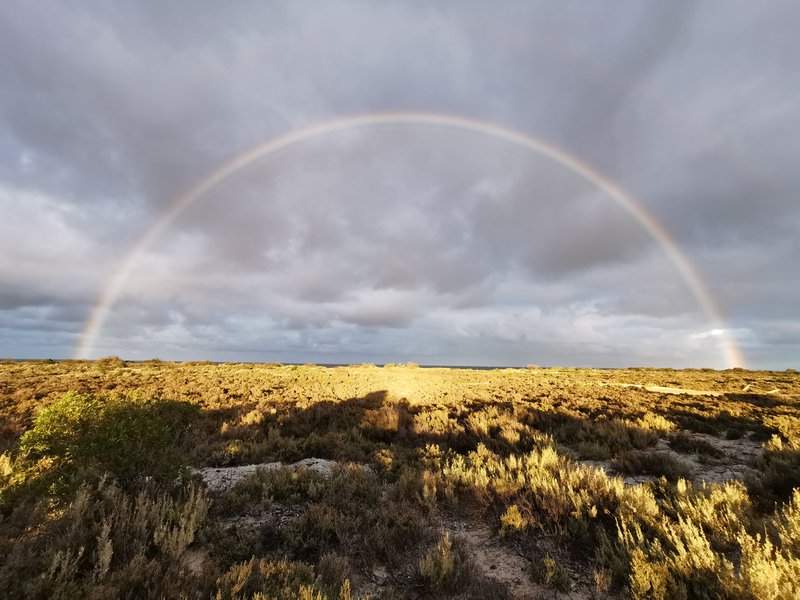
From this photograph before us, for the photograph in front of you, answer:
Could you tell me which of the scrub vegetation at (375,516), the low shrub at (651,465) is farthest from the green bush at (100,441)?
the low shrub at (651,465)

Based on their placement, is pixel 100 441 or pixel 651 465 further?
pixel 651 465


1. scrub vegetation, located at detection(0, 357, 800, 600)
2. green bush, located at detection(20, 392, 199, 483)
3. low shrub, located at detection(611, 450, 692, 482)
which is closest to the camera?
scrub vegetation, located at detection(0, 357, 800, 600)

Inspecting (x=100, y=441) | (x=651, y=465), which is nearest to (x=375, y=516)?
(x=100, y=441)

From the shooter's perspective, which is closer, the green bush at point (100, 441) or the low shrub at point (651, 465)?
the green bush at point (100, 441)

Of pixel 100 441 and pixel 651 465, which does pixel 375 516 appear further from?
pixel 651 465

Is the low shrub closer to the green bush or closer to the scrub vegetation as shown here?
the scrub vegetation

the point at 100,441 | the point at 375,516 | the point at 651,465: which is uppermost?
the point at 100,441

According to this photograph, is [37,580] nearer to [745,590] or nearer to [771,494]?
[745,590]

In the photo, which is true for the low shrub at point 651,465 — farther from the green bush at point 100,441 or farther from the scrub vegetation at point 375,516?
the green bush at point 100,441

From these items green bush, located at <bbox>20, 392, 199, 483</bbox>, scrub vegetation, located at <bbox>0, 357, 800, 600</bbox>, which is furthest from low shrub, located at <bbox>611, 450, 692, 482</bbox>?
green bush, located at <bbox>20, 392, 199, 483</bbox>

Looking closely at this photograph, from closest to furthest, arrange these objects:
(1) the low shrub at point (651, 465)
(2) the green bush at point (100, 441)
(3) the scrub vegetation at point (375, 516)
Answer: (3) the scrub vegetation at point (375, 516)
(2) the green bush at point (100, 441)
(1) the low shrub at point (651, 465)

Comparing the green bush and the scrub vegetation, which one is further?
A: the green bush

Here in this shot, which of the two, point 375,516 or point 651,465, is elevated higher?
point 651,465

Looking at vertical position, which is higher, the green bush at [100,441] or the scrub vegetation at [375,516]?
the green bush at [100,441]
